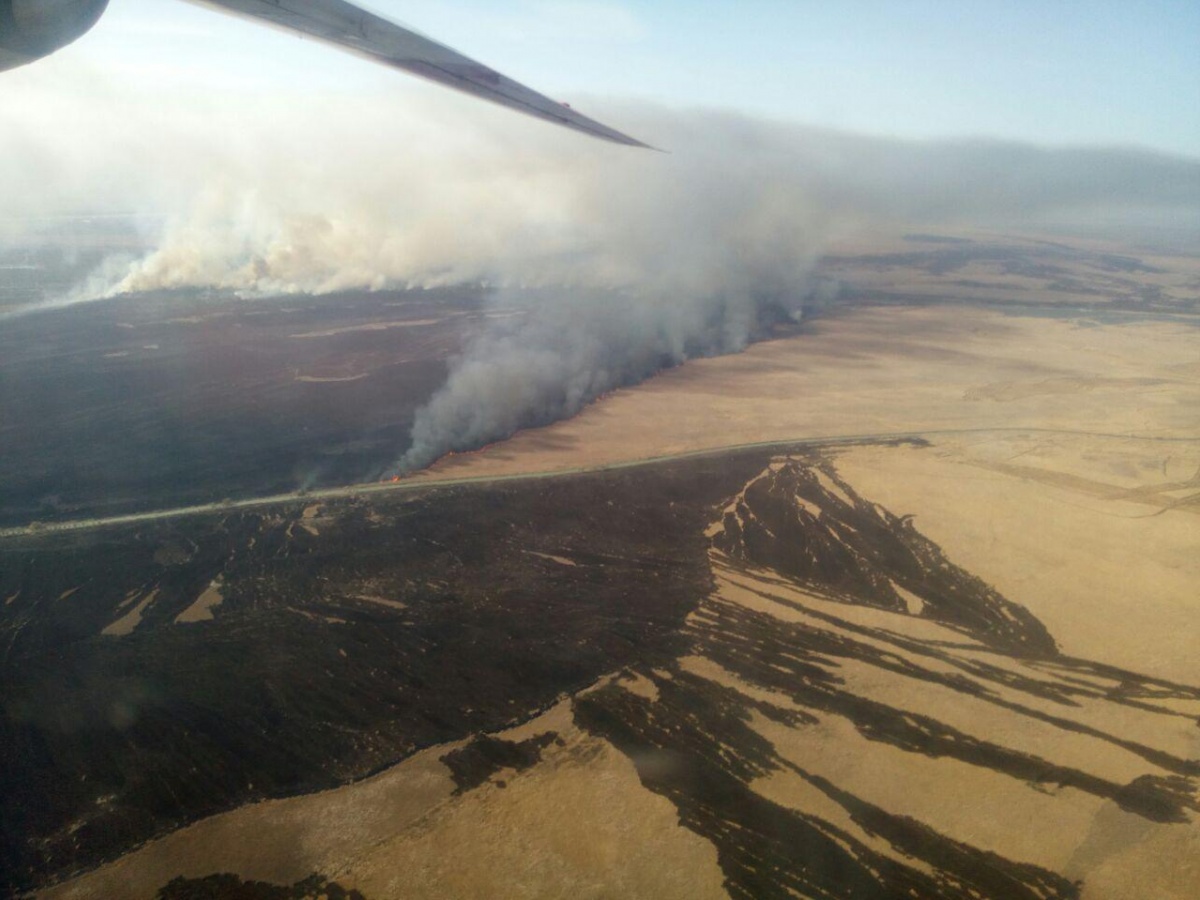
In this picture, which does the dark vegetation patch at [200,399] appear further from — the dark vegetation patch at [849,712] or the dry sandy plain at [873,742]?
the dark vegetation patch at [849,712]

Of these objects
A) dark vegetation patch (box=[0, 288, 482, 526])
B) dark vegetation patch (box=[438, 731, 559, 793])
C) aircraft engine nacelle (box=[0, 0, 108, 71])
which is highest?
aircraft engine nacelle (box=[0, 0, 108, 71])

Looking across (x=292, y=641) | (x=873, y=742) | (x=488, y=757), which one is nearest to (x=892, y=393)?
(x=873, y=742)

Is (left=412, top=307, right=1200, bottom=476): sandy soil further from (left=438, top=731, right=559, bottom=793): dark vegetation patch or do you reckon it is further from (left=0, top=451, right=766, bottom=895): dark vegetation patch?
(left=438, top=731, right=559, bottom=793): dark vegetation patch

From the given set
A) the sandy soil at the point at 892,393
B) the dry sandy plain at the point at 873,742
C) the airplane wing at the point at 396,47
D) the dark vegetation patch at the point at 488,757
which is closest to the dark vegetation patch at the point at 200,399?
the sandy soil at the point at 892,393

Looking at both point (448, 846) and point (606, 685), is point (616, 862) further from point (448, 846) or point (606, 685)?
point (606, 685)

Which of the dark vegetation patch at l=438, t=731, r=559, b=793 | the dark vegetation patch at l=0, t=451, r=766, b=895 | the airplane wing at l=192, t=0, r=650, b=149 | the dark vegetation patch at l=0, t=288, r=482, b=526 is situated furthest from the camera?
the dark vegetation patch at l=0, t=288, r=482, b=526

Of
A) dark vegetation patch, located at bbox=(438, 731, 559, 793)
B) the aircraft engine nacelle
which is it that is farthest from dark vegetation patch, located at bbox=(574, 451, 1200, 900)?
the aircraft engine nacelle

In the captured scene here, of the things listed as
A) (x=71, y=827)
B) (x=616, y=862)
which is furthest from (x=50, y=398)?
(x=616, y=862)
